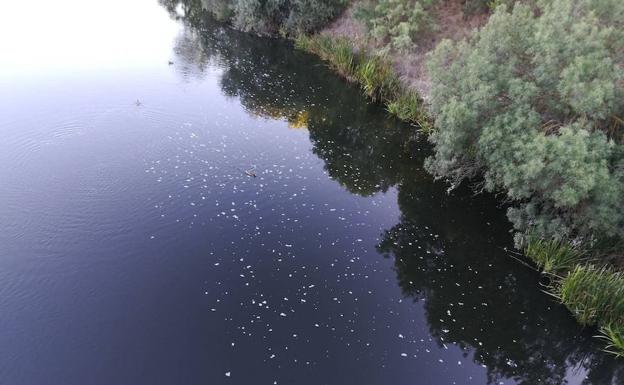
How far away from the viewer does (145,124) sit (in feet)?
64.8

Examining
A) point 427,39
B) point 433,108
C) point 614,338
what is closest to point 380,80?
point 427,39

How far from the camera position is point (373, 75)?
24.8 metres

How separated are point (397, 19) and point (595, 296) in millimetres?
18424

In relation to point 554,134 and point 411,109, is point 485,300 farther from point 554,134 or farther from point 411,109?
point 411,109

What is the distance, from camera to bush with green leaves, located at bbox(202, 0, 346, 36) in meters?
30.7

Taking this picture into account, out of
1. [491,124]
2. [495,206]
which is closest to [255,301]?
[491,124]

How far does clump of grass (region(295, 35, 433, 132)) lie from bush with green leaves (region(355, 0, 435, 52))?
1.44m

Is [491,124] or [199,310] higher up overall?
[491,124]

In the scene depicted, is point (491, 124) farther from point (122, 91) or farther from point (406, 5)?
point (122, 91)

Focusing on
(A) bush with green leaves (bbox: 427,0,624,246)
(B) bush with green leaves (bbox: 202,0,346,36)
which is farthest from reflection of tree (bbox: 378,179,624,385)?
(B) bush with green leaves (bbox: 202,0,346,36)

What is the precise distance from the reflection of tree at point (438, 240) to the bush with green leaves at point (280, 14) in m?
5.29

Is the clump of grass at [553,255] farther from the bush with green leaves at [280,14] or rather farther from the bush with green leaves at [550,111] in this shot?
the bush with green leaves at [280,14]

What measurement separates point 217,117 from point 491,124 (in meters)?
13.0

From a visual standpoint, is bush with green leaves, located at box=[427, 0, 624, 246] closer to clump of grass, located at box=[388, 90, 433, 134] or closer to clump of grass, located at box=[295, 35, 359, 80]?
clump of grass, located at box=[388, 90, 433, 134]
